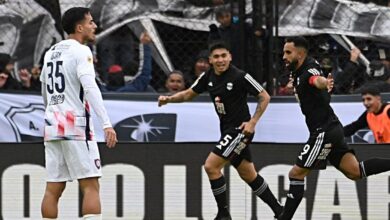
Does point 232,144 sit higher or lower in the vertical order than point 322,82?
lower

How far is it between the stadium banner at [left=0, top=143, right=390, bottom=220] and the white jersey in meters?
2.54

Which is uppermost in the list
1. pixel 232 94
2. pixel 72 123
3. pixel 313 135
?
pixel 232 94

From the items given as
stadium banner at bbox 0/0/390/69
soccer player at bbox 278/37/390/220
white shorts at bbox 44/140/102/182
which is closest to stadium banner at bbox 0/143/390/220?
soccer player at bbox 278/37/390/220

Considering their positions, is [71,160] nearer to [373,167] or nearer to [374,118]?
[373,167]

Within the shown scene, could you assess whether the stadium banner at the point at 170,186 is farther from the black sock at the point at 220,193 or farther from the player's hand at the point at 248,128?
the player's hand at the point at 248,128

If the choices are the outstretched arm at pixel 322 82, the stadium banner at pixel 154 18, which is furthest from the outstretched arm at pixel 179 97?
the outstretched arm at pixel 322 82

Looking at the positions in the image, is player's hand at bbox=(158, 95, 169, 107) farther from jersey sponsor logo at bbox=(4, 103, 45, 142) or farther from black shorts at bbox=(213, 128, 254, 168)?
jersey sponsor logo at bbox=(4, 103, 45, 142)

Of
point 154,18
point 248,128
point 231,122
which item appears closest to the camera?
point 248,128

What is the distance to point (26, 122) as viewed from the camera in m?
12.3

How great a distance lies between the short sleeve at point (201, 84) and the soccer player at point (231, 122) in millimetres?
84

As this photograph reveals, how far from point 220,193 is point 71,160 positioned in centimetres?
242

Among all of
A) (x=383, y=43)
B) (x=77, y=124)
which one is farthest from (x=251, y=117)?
(x=77, y=124)

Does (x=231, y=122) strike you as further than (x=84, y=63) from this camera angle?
Yes

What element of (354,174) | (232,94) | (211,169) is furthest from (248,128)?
(354,174)
